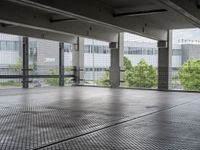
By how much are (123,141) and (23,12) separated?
818 centimetres

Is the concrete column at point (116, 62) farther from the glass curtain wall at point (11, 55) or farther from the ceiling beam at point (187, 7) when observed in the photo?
the ceiling beam at point (187, 7)

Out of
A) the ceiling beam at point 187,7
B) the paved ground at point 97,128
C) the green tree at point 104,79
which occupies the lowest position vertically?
the paved ground at point 97,128

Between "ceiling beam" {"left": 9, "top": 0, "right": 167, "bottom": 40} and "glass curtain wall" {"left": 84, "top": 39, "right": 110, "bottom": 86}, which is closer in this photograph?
"ceiling beam" {"left": 9, "top": 0, "right": 167, "bottom": 40}

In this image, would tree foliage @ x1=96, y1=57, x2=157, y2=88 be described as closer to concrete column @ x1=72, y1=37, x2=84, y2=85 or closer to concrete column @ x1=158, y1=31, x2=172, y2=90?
concrete column @ x1=72, y1=37, x2=84, y2=85

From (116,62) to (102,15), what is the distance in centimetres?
685

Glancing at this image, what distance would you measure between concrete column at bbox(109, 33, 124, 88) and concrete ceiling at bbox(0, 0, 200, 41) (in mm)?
1411

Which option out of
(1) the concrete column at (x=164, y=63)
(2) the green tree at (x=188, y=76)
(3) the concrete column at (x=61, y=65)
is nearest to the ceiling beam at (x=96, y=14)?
(1) the concrete column at (x=164, y=63)

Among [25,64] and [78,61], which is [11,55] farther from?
[78,61]

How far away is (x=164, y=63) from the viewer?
54.0 feet

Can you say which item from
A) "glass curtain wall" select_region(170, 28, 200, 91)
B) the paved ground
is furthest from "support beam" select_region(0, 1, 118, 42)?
"glass curtain wall" select_region(170, 28, 200, 91)

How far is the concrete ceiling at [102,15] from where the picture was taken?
9102 mm

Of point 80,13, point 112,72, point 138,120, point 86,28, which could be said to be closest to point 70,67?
point 112,72

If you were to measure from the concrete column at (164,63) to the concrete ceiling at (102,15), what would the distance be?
0.45 meters

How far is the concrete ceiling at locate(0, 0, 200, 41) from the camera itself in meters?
9.10
